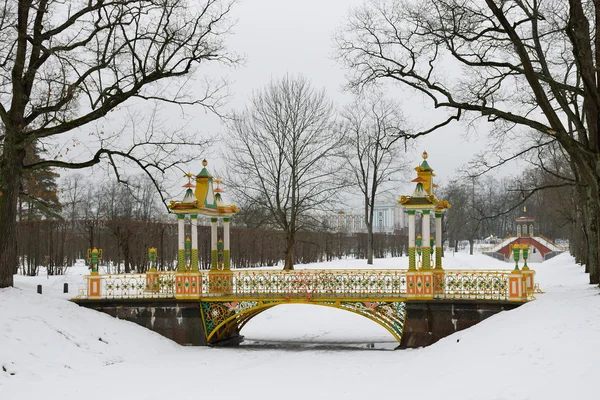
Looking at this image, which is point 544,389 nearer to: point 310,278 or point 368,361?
point 368,361

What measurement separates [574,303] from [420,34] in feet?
25.7

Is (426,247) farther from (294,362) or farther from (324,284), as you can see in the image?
(294,362)

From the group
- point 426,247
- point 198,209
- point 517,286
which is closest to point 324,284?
point 426,247

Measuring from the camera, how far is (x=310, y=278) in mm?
19562

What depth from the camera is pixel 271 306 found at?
2053cm

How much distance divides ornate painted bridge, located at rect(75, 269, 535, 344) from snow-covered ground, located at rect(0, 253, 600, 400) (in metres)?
1.06

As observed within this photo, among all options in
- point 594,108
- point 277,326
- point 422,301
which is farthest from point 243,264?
point 594,108

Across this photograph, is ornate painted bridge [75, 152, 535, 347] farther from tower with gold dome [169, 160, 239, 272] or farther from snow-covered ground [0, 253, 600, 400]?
snow-covered ground [0, 253, 600, 400]

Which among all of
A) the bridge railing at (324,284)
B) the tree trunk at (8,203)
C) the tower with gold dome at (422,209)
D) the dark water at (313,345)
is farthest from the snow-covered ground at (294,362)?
the tower with gold dome at (422,209)

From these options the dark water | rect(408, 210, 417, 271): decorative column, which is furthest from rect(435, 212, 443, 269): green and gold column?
the dark water

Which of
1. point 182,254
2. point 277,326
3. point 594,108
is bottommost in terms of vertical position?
point 277,326

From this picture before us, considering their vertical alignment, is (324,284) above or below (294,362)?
above

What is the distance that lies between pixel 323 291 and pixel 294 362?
2876 millimetres

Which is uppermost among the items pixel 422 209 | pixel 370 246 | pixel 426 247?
pixel 422 209
